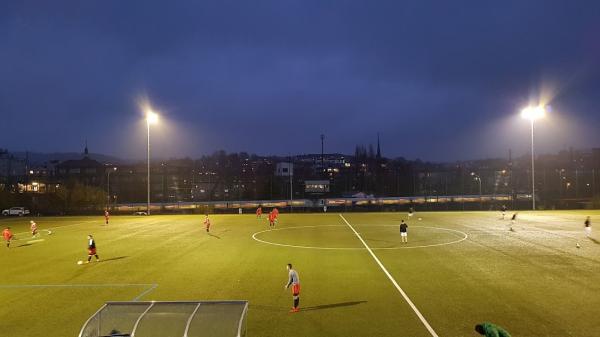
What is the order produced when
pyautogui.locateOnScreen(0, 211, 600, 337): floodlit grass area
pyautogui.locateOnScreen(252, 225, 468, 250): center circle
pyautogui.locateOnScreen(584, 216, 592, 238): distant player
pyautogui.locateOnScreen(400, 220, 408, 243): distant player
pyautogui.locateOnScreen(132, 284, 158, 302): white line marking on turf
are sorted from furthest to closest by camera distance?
1. pyautogui.locateOnScreen(584, 216, 592, 238): distant player
2. pyautogui.locateOnScreen(252, 225, 468, 250): center circle
3. pyautogui.locateOnScreen(400, 220, 408, 243): distant player
4. pyautogui.locateOnScreen(132, 284, 158, 302): white line marking on turf
5. pyautogui.locateOnScreen(0, 211, 600, 337): floodlit grass area

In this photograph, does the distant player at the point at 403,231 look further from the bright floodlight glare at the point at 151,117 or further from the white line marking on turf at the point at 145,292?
the bright floodlight glare at the point at 151,117

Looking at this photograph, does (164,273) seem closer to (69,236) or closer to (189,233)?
(189,233)

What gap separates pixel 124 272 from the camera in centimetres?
2222

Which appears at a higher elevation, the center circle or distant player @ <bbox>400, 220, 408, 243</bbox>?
distant player @ <bbox>400, 220, 408, 243</bbox>

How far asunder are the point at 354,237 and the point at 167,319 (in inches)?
1027

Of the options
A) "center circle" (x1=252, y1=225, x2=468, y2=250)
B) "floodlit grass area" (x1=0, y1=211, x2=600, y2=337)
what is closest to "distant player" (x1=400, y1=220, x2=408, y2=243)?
"center circle" (x1=252, y1=225, x2=468, y2=250)

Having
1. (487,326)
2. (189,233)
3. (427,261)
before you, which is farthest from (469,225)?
(487,326)

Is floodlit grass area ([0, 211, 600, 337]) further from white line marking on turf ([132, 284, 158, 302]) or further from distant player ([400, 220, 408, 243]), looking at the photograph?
distant player ([400, 220, 408, 243])

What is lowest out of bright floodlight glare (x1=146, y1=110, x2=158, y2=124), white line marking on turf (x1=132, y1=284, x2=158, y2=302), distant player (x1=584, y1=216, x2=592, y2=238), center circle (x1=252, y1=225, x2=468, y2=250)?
white line marking on turf (x1=132, y1=284, x2=158, y2=302)

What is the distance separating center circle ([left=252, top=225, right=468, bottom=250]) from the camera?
29.9 m

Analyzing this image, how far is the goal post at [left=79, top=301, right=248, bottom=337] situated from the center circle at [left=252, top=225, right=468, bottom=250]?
65.3ft

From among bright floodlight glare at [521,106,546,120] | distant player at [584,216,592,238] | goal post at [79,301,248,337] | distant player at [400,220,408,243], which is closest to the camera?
goal post at [79,301,248,337]

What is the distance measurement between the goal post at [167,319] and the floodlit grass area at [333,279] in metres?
3.98

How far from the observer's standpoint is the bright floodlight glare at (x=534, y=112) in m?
51.0
